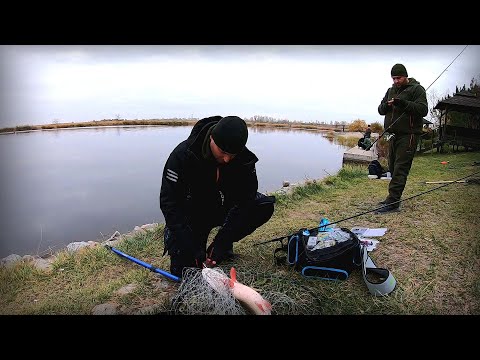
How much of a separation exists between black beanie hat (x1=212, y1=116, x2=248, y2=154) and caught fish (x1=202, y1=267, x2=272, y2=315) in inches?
35.4

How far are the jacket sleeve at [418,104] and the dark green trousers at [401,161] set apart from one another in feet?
0.99

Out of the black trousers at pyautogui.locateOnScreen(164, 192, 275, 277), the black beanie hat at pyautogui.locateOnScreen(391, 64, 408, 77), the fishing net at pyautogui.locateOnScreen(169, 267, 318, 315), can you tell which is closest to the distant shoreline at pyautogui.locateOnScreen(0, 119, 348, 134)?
the black trousers at pyautogui.locateOnScreen(164, 192, 275, 277)

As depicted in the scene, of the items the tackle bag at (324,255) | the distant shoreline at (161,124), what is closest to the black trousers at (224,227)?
the tackle bag at (324,255)

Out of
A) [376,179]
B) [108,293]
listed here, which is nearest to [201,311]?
[108,293]

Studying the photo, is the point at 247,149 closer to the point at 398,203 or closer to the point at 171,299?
the point at 171,299

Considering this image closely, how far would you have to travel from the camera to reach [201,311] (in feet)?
9.09

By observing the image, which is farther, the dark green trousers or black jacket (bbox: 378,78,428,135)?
the dark green trousers

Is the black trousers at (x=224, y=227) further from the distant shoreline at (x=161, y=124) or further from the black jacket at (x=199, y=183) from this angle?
the distant shoreline at (x=161, y=124)

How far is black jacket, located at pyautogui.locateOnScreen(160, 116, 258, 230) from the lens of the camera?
9.73 feet

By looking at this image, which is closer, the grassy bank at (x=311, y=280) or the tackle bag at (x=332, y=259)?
the grassy bank at (x=311, y=280)

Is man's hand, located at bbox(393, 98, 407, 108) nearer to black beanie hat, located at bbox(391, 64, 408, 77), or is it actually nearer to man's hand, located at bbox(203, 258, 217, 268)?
black beanie hat, located at bbox(391, 64, 408, 77)

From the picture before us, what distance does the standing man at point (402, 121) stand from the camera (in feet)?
15.3

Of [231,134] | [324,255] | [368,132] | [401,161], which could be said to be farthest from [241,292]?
[368,132]

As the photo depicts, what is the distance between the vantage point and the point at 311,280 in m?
3.24
